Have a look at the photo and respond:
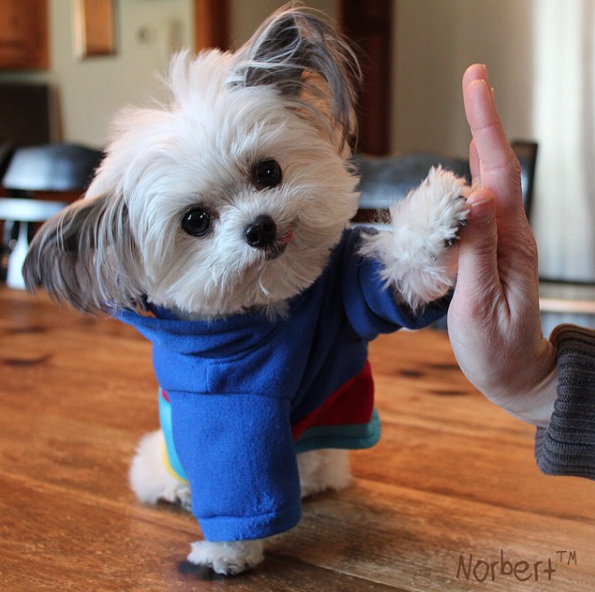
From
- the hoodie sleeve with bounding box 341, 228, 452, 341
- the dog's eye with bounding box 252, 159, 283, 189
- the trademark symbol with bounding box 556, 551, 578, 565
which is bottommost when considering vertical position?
the trademark symbol with bounding box 556, 551, 578, 565

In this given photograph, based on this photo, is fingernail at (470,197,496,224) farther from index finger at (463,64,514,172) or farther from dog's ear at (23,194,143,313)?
dog's ear at (23,194,143,313)

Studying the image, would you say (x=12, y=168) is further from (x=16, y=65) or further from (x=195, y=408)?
(x=16, y=65)

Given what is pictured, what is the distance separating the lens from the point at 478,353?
2.12 feet

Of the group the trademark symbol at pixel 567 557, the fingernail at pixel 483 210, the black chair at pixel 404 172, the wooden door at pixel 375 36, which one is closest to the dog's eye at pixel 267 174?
the fingernail at pixel 483 210

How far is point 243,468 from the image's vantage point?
29.3 inches

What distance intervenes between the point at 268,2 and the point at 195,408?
3623 mm

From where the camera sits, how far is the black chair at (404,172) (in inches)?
57.3

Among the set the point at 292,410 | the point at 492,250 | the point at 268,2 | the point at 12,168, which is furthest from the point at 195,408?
the point at 268,2

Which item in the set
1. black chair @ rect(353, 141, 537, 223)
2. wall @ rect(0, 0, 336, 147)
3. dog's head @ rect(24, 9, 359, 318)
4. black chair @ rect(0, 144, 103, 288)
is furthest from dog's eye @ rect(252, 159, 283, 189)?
wall @ rect(0, 0, 336, 147)

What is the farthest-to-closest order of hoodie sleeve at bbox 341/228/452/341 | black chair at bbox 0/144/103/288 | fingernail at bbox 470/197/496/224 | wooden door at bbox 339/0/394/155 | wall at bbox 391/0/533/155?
wooden door at bbox 339/0/394/155
wall at bbox 391/0/533/155
black chair at bbox 0/144/103/288
hoodie sleeve at bbox 341/228/452/341
fingernail at bbox 470/197/496/224

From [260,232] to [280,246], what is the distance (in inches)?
1.2

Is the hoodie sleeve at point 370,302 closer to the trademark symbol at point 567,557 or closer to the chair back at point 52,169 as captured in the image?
the trademark symbol at point 567,557

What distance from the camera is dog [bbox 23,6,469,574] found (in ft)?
2.32

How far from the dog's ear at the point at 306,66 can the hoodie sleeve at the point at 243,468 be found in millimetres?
313
